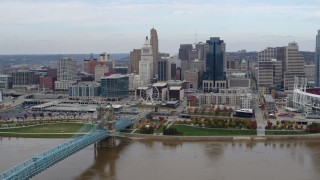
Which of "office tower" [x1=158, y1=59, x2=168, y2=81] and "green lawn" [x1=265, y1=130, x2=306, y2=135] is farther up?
"office tower" [x1=158, y1=59, x2=168, y2=81]

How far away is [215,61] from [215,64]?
0.64 ft

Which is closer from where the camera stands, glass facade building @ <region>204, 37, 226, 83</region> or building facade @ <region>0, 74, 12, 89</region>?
glass facade building @ <region>204, 37, 226, 83</region>

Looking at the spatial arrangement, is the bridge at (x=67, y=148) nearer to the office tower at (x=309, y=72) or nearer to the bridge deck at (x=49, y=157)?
the bridge deck at (x=49, y=157)

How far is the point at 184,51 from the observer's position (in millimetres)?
39062

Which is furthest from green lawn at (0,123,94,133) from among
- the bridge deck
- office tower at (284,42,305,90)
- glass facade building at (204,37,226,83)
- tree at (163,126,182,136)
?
office tower at (284,42,305,90)

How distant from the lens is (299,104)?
59.6 ft

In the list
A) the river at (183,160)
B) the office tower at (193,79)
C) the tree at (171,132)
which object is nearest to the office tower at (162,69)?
the office tower at (193,79)

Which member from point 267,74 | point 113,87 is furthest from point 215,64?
point 113,87

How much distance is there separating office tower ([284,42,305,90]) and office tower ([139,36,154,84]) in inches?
312

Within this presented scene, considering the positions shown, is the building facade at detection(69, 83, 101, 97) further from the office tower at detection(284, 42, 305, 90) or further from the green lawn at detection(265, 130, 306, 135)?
the green lawn at detection(265, 130, 306, 135)

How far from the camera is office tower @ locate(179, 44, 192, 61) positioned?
3853 centimetres

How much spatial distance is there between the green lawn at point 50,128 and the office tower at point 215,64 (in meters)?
11.4

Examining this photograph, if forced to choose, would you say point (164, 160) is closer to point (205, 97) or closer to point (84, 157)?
point (84, 157)

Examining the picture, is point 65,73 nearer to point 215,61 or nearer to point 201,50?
point 215,61
